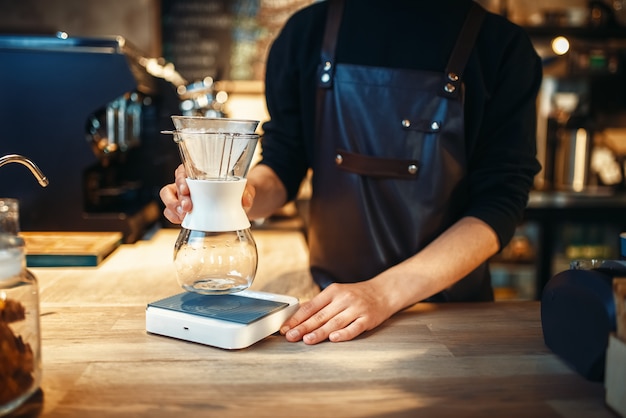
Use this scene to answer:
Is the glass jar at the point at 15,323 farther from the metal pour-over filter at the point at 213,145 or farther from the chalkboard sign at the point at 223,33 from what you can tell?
the chalkboard sign at the point at 223,33

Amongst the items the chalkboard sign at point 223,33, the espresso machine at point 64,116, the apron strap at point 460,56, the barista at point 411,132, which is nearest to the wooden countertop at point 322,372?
the barista at point 411,132

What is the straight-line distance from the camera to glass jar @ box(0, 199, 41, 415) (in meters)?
0.69

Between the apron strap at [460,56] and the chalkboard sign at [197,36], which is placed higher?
the chalkboard sign at [197,36]

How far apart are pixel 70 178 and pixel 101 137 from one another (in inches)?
6.6

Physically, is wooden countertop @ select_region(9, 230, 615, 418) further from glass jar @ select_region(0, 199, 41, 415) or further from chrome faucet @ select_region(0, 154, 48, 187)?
chrome faucet @ select_region(0, 154, 48, 187)

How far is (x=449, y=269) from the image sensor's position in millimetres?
1213

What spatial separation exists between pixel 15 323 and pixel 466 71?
3.53 feet

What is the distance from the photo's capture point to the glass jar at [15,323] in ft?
2.27

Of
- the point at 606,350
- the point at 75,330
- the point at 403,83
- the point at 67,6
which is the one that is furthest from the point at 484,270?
the point at 67,6

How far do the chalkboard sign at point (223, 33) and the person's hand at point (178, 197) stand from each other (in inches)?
82.5

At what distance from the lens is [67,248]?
155 cm

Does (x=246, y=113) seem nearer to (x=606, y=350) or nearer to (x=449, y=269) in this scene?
(x=449, y=269)

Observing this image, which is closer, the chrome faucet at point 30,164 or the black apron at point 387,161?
the chrome faucet at point 30,164

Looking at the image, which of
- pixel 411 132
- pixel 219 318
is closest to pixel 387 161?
pixel 411 132
